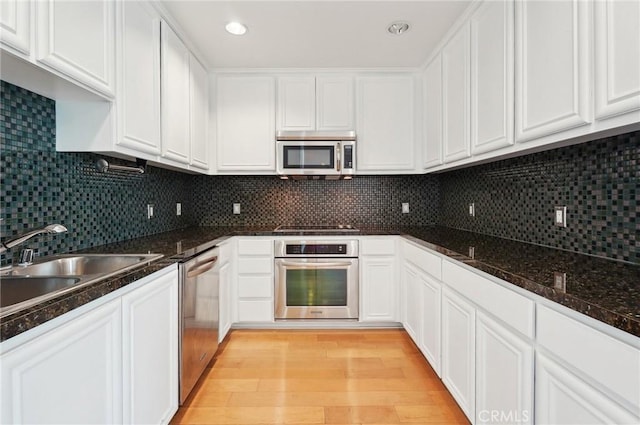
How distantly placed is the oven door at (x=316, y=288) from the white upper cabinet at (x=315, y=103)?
4.09ft

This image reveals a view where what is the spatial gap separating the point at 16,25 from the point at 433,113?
2.58 meters

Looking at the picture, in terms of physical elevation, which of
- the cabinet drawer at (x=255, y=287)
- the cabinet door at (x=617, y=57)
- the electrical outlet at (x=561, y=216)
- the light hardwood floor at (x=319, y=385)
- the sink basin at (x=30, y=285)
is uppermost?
the cabinet door at (x=617, y=57)

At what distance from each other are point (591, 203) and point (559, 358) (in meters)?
0.99

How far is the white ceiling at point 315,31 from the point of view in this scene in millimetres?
2025

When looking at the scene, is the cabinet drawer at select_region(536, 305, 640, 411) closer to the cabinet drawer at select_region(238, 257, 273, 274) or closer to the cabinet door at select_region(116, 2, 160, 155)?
the cabinet door at select_region(116, 2, 160, 155)

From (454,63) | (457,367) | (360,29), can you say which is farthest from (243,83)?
(457,367)

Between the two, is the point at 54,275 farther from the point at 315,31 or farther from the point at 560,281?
the point at 315,31

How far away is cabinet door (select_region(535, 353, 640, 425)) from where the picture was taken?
79 centimetres

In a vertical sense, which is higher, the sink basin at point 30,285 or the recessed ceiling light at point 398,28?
the recessed ceiling light at point 398,28

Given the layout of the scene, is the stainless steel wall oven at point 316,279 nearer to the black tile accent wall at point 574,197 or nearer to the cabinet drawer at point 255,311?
the cabinet drawer at point 255,311

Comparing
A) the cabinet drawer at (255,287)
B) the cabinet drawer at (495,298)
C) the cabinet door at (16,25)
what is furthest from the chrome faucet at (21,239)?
the cabinet drawer at (495,298)

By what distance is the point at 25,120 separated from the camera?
1448mm

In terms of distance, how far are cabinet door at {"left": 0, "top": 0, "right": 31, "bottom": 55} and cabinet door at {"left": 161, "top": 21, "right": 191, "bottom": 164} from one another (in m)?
0.99

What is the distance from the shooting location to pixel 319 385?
2031 mm
